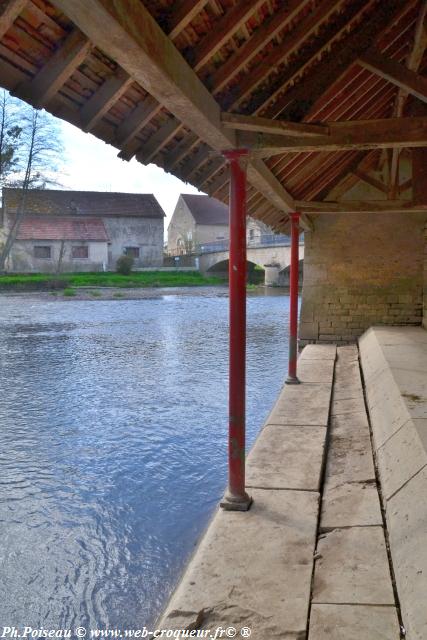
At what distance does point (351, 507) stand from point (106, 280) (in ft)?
95.8

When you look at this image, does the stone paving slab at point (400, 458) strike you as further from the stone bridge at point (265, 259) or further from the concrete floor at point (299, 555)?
the stone bridge at point (265, 259)

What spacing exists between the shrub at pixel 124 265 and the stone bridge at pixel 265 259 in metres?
5.87

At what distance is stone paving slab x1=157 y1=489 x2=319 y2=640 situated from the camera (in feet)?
8.54

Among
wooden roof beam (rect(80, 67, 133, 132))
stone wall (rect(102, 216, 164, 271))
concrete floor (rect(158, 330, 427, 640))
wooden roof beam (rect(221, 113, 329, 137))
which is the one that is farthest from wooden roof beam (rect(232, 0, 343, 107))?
stone wall (rect(102, 216, 164, 271))

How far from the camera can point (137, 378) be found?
9.96 metres

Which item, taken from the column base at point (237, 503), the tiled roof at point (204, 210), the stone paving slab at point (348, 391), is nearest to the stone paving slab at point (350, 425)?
the stone paving slab at point (348, 391)

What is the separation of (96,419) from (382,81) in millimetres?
5439

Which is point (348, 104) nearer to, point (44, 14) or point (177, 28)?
point (177, 28)

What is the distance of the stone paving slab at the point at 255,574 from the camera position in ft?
8.54

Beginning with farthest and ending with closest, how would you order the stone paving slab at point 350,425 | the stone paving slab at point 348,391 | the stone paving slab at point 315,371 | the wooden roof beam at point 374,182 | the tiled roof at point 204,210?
the tiled roof at point 204,210 → the wooden roof beam at point 374,182 → the stone paving slab at point 315,371 → the stone paving slab at point 348,391 → the stone paving slab at point 350,425

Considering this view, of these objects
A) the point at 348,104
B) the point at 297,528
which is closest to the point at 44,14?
the point at 297,528

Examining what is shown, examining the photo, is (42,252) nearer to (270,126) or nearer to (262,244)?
(262,244)

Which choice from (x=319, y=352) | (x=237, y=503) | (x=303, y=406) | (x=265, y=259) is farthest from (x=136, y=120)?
(x=265, y=259)

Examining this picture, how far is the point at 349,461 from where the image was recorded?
15.3 ft
